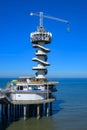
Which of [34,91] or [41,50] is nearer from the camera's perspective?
[34,91]

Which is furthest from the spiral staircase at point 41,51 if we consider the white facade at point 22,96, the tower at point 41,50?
Answer: the white facade at point 22,96

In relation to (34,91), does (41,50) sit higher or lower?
higher

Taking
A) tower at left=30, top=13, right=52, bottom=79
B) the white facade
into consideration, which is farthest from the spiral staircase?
the white facade

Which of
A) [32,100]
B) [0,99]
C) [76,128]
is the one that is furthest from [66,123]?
[0,99]

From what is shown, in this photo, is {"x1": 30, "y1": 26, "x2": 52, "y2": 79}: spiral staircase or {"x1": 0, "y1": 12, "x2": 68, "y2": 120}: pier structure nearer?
{"x1": 0, "y1": 12, "x2": 68, "y2": 120}: pier structure

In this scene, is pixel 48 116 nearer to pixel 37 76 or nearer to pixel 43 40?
pixel 37 76

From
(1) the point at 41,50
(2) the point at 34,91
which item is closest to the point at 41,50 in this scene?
(1) the point at 41,50

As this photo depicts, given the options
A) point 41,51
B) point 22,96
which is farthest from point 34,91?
point 41,51

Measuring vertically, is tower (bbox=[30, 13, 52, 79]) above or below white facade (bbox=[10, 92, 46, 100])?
above

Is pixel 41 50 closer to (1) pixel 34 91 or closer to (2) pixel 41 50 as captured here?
(2) pixel 41 50

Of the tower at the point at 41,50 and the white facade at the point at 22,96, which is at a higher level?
the tower at the point at 41,50

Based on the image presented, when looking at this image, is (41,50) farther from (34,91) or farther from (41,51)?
(34,91)

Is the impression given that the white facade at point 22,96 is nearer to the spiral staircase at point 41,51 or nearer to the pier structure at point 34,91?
the pier structure at point 34,91

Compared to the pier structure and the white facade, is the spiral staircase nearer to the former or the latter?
the pier structure
